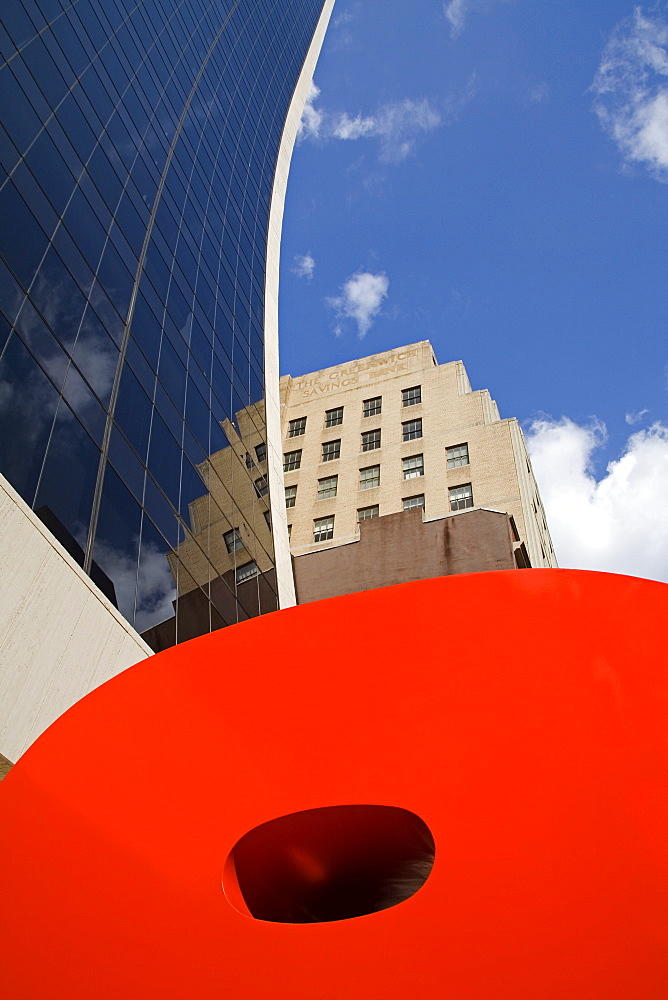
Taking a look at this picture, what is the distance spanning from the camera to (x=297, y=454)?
156 ft

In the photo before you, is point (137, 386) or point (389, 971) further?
point (137, 386)

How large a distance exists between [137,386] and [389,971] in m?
14.4

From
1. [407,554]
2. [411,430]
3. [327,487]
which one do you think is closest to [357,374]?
[411,430]

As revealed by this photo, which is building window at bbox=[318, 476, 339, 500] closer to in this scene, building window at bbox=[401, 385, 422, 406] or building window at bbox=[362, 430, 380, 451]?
building window at bbox=[362, 430, 380, 451]

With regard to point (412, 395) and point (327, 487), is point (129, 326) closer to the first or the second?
point (327, 487)

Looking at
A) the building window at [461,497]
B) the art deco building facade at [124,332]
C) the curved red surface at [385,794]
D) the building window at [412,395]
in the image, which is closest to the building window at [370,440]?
the building window at [412,395]

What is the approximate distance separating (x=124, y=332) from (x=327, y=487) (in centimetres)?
2792

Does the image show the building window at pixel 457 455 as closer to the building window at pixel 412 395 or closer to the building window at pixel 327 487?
the building window at pixel 412 395

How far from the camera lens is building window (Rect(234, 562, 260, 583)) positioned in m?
19.1

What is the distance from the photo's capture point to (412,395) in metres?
48.5

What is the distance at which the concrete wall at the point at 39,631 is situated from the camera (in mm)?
8844

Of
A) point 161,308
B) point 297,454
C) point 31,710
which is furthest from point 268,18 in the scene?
point 31,710

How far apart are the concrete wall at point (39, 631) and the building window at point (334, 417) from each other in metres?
38.3

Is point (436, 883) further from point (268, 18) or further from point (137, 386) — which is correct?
point (268, 18)
